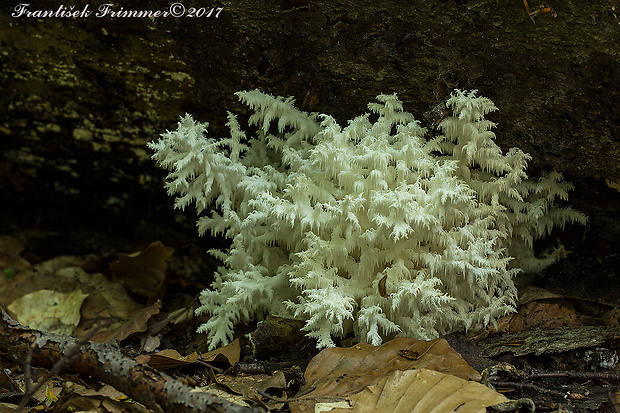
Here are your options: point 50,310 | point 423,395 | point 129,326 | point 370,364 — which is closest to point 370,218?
point 370,364

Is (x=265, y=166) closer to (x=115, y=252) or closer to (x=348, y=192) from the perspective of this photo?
(x=348, y=192)

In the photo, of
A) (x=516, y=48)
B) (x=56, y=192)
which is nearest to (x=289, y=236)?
(x=516, y=48)

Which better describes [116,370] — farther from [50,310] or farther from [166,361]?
[50,310]

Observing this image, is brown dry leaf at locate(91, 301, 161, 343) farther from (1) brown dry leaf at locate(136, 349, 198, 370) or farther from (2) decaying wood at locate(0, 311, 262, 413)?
(2) decaying wood at locate(0, 311, 262, 413)

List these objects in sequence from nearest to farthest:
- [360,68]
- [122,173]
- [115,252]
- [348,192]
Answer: [348,192] → [360,68] → [122,173] → [115,252]

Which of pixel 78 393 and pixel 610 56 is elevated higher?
pixel 610 56

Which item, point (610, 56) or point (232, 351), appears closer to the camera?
point (610, 56)

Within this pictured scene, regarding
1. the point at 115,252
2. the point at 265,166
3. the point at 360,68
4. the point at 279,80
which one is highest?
the point at 360,68

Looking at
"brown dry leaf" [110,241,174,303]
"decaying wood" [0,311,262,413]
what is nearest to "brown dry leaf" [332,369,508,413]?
"decaying wood" [0,311,262,413]

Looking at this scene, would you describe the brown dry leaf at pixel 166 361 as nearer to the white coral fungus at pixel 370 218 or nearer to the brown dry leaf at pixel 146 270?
the white coral fungus at pixel 370 218
